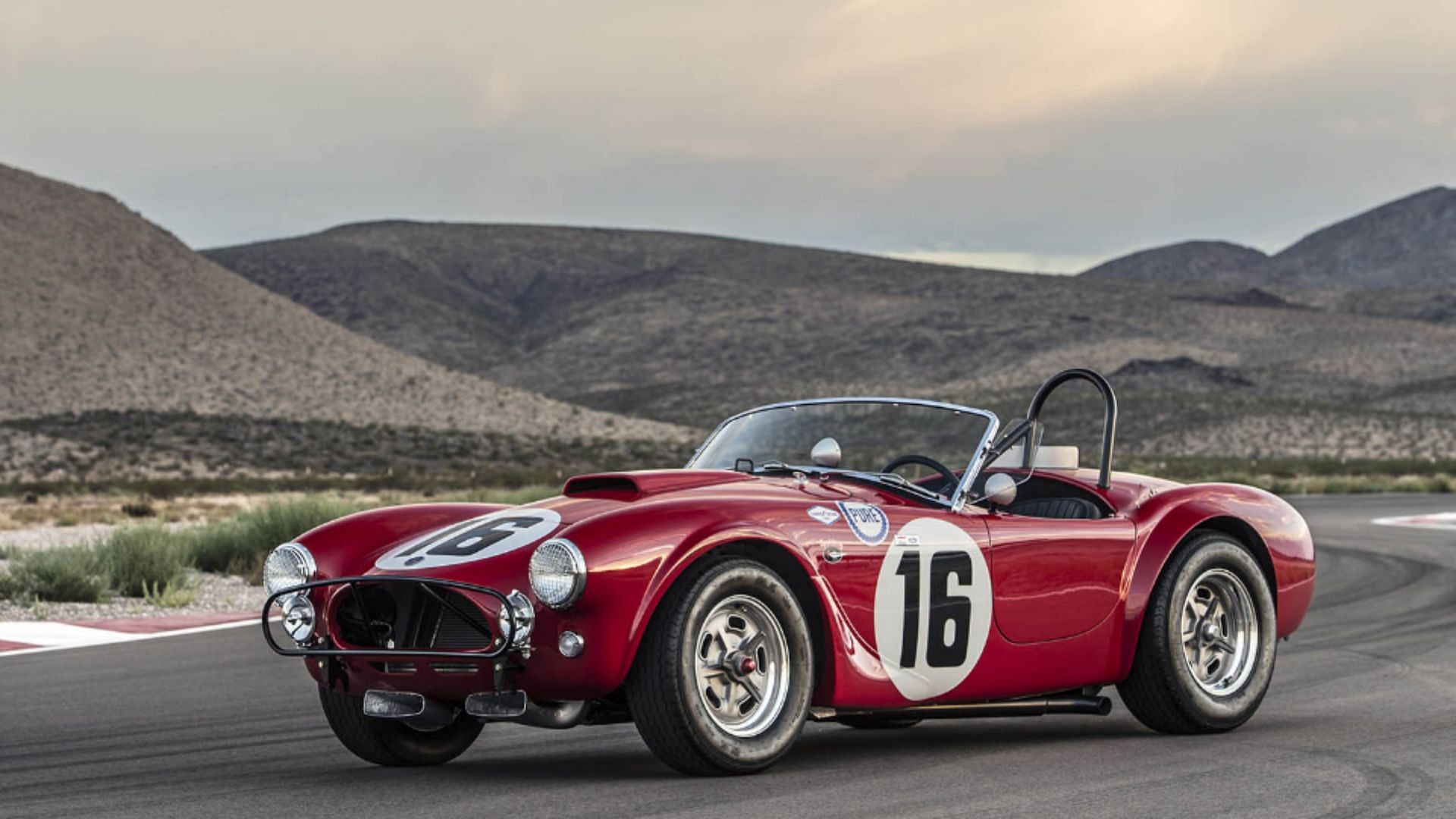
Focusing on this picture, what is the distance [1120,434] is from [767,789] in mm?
79614

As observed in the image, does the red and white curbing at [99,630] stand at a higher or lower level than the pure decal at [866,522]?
lower

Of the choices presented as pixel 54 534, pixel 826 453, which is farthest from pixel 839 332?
pixel 826 453

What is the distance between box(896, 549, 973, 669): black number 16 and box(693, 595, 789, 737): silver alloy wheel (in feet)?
1.96

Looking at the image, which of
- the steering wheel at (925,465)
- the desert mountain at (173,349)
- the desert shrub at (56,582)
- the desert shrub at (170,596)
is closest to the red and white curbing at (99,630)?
the desert shrub at (170,596)

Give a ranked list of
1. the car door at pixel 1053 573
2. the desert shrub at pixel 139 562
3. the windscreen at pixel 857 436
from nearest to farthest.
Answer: the car door at pixel 1053 573 → the windscreen at pixel 857 436 → the desert shrub at pixel 139 562

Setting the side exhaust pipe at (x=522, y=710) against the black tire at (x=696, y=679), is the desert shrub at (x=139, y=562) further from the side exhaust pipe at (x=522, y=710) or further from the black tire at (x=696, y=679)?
the black tire at (x=696, y=679)

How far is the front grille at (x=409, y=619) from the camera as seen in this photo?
6.34m

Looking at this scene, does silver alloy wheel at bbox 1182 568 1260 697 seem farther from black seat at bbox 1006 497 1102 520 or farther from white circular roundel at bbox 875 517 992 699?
white circular roundel at bbox 875 517 992 699

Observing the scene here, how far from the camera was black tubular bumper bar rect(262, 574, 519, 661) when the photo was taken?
612cm

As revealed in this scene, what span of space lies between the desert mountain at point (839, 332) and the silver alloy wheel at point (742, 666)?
74586 mm

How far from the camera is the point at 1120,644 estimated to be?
25.2 feet

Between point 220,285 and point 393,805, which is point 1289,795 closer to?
point 393,805

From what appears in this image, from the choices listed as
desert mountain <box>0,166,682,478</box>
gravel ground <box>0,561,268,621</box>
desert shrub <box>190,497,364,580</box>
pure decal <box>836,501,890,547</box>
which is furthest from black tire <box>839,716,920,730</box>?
desert mountain <box>0,166,682,478</box>

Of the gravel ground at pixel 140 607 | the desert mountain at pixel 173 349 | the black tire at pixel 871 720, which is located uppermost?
the desert mountain at pixel 173 349
